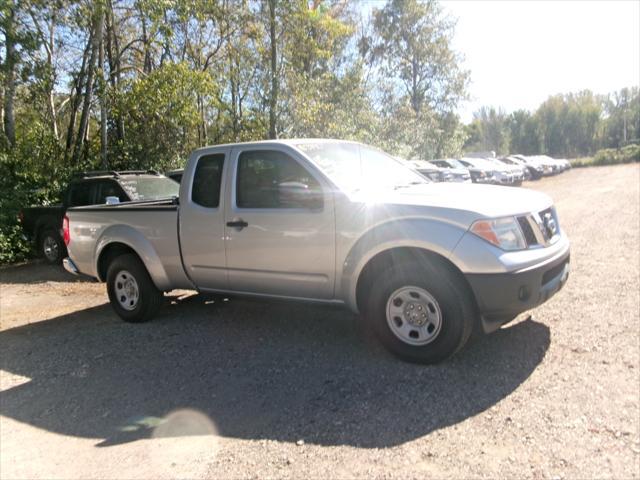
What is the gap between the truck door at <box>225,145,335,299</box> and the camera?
4.33m

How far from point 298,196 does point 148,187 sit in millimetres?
5302

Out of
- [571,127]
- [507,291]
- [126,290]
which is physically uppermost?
[571,127]

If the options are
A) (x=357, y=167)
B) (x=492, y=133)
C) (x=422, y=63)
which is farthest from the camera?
(x=492, y=133)

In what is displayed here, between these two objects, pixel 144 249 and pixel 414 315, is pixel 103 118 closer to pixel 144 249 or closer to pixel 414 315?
pixel 144 249

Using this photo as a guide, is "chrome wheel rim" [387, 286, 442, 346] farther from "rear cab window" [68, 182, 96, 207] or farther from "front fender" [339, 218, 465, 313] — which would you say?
"rear cab window" [68, 182, 96, 207]

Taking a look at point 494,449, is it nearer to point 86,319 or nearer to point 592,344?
point 592,344

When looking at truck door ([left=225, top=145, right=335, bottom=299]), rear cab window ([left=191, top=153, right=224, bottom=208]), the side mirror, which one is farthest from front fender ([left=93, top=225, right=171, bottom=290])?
the side mirror

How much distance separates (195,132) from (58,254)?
23.3ft

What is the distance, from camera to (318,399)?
3.60 meters

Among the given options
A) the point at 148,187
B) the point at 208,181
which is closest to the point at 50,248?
the point at 148,187

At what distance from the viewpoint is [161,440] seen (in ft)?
10.6

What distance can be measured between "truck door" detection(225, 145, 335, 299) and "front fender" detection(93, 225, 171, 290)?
0.98 meters

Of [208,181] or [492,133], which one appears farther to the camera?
[492,133]

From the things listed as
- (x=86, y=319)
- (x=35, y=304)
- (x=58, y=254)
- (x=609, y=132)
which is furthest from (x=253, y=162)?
(x=609, y=132)
